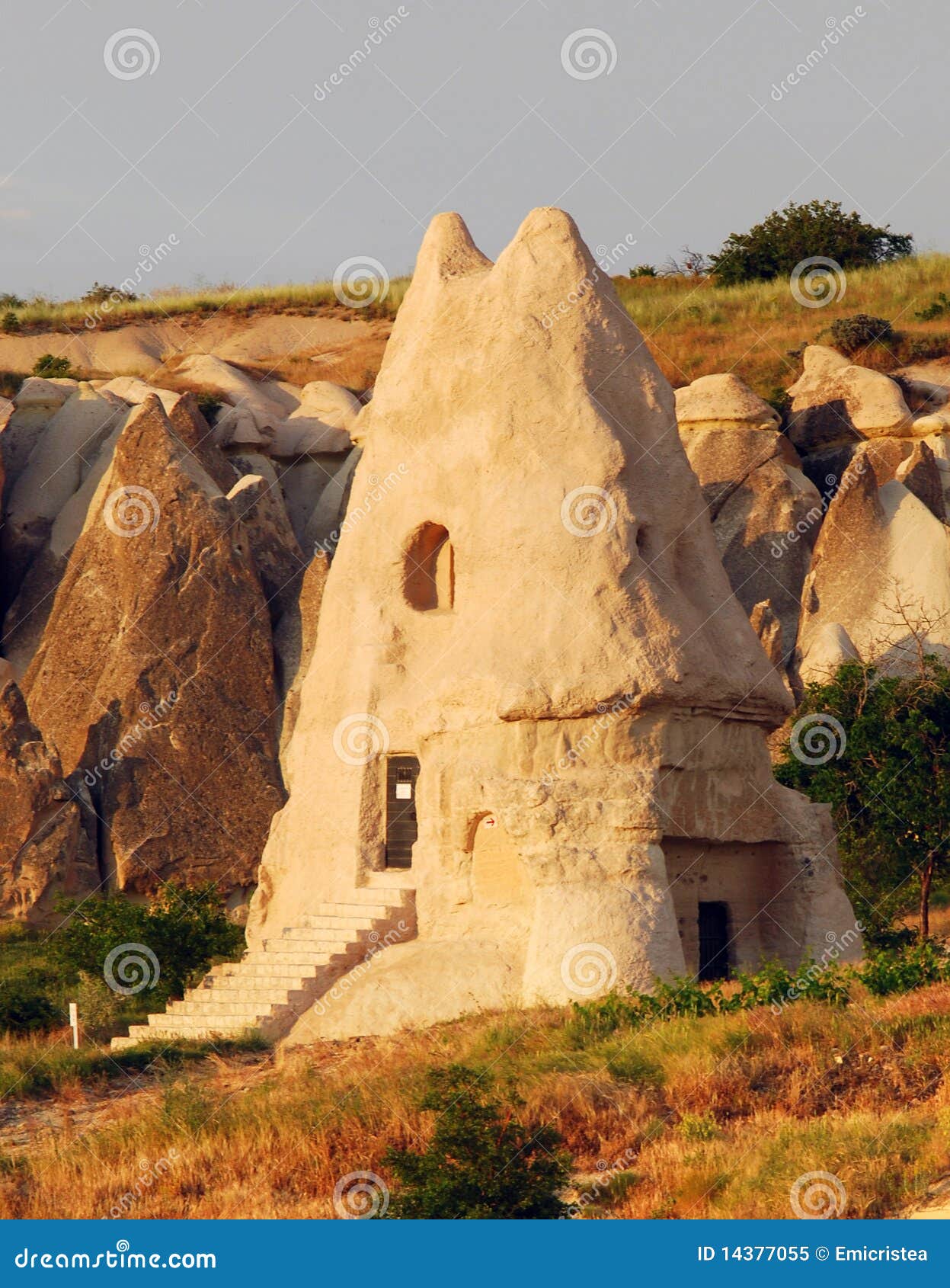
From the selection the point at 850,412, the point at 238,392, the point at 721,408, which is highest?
the point at 238,392

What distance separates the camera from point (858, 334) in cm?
4294

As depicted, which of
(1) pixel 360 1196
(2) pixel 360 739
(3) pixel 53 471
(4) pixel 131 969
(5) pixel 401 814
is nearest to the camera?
(1) pixel 360 1196

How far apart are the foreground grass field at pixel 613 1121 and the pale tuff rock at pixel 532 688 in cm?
181

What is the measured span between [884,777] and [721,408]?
11.0 meters

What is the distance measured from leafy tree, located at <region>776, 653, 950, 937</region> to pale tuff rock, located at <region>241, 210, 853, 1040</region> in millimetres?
4774

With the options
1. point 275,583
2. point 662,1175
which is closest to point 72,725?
point 275,583

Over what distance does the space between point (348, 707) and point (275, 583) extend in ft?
34.3

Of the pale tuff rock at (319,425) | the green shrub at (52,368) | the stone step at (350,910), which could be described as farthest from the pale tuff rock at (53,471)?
the stone step at (350,910)

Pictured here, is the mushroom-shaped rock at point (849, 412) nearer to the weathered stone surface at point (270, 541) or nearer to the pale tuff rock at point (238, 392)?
the pale tuff rock at point (238, 392)

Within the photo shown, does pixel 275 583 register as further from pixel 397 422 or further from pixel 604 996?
pixel 604 996

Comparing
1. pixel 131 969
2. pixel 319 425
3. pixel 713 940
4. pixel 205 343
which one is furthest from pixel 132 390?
pixel 713 940

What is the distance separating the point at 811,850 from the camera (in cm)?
2077

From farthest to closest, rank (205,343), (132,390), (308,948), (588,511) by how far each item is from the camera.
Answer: (205,343) → (132,390) → (588,511) → (308,948)

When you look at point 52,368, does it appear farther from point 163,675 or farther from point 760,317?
point 760,317
